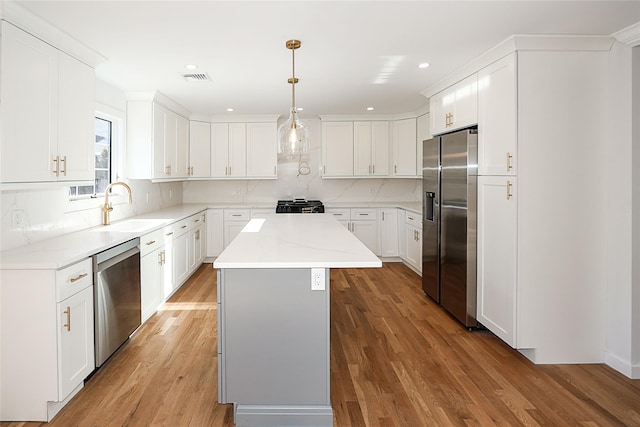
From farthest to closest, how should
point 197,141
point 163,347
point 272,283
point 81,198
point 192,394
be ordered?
point 197,141 → point 81,198 → point 163,347 → point 192,394 → point 272,283

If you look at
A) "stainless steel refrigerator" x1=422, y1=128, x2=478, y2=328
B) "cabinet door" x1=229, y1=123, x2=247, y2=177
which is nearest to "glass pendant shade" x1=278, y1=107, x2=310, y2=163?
Answer: "stainless steel refrigerator" x1=422, y1=128, x2=478, y2=328

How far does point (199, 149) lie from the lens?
21.6 ft

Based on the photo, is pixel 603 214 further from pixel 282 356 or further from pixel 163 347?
pixel 163 347

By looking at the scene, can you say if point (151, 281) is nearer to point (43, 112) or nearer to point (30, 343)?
point (30, 343)

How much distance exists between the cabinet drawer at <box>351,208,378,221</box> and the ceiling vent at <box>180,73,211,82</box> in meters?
3.12

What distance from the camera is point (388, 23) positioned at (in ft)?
9.05

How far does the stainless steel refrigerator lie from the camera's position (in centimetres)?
363

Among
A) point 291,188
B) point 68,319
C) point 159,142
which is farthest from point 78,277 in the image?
point 291,188

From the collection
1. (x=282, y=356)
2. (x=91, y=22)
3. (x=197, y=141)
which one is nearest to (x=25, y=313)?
(x=282, y=356)

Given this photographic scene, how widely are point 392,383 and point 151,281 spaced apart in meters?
2.39

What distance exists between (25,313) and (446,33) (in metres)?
3.06

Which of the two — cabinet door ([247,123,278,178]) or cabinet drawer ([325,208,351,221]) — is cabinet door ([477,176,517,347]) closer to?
cabinet drawer ([325,208,351,221])

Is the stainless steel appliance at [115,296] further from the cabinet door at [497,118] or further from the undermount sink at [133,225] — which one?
the cabinet door at [497,118]

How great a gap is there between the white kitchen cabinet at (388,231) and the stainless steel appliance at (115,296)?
3874 mm
